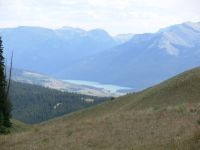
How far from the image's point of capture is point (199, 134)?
599 inches

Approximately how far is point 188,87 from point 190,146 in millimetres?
40040

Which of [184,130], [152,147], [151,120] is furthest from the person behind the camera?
[151,120]

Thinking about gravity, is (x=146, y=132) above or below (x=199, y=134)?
below

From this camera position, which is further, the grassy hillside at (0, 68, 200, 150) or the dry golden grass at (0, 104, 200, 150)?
the dry golden grass at (0, 104, 200, 150)

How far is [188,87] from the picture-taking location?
2122 inches

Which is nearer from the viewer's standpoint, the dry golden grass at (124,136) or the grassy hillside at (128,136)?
the grassy hillside at (128,136)

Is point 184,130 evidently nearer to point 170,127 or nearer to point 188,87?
point 170,127

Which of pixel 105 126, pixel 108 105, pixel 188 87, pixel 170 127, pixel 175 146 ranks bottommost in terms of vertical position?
pixel 108 105

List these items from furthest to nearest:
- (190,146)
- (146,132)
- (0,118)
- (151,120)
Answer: (0,118)
(151,120)
(146,132)
(190,146)

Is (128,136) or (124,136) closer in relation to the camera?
(128,136)

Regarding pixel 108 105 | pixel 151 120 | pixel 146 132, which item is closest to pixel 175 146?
pixel 146 132

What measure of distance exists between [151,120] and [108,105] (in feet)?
149

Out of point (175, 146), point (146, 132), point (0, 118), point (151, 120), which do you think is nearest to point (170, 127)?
point (146, 132)

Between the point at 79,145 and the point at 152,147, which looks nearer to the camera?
the point at 152,147
